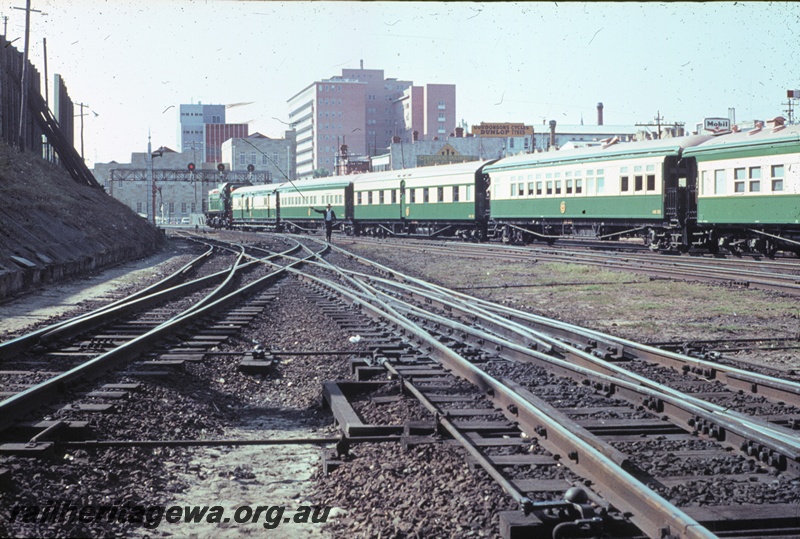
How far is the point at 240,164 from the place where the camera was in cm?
12762

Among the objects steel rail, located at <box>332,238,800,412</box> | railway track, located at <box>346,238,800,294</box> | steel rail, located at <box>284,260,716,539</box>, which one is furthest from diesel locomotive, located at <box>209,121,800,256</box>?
steel rail, located at <box>284,260,716,539</box>

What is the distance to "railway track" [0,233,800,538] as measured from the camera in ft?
12.8

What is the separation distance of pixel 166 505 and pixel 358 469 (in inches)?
42.3

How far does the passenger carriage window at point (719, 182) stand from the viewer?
2195 centimetres

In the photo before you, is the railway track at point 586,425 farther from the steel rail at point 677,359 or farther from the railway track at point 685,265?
the railway track at point 685,265

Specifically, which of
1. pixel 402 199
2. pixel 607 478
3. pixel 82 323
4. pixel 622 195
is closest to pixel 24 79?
pixel 402 199

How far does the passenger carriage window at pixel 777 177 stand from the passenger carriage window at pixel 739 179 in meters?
0.95

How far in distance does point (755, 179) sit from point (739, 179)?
54cm

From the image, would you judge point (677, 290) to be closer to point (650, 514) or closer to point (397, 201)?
point (650, 514)

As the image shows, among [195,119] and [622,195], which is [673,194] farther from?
[195,119]

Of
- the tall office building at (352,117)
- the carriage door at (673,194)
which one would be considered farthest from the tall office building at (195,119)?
the carriage door at (673,194)

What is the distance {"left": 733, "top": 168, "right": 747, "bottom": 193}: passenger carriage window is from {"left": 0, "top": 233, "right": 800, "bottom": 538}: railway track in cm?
1316

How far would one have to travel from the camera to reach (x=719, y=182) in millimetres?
22078

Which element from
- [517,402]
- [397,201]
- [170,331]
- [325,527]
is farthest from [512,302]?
[397,201]
